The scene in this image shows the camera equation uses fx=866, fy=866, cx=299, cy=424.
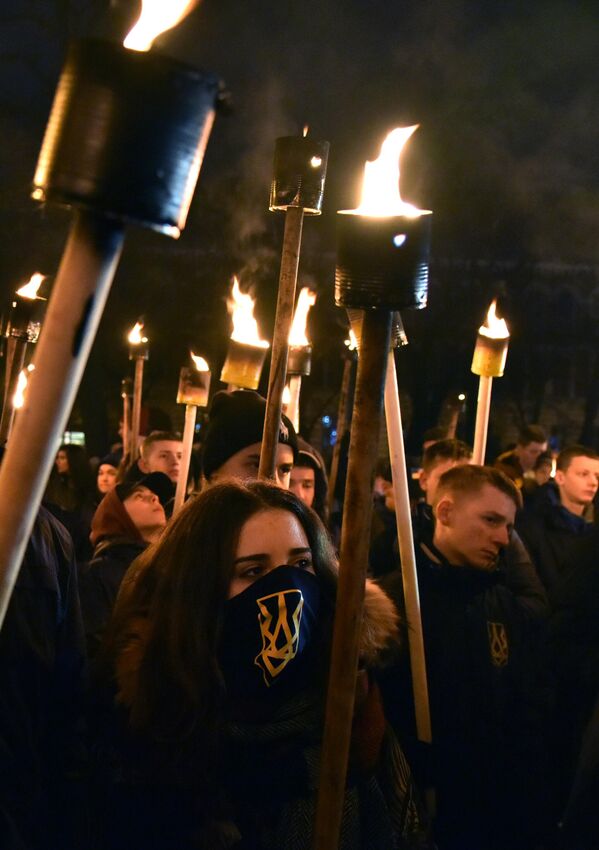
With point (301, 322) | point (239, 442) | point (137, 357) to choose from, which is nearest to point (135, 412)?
point (137, 357)

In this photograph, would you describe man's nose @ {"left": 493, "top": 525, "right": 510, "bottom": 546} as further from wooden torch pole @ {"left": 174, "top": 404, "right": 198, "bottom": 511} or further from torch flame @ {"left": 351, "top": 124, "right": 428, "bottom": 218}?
torch flame @ {"left": 351, "top": 124, "right": 428, "bottom": 218}

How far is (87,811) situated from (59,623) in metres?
0.46

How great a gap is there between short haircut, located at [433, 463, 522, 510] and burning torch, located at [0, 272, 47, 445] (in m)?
2.09

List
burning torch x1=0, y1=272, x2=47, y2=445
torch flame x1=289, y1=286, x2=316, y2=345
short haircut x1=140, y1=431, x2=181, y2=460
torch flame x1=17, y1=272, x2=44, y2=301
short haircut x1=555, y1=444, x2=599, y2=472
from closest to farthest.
A: burning torch x1=0, y1=272, x2=47, y2=445, torch flame x1=17, y1=272, x2=44, y2=301, torch flame x1=289, y1=286, x2=316, y2=345, short haircut x1=140, y1=431, x2=181, y2=460, short haircut x1=555, y1=444, x2=599, y2=472

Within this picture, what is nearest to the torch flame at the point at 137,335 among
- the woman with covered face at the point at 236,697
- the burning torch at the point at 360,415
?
the woman with covered face at the point at 236,697

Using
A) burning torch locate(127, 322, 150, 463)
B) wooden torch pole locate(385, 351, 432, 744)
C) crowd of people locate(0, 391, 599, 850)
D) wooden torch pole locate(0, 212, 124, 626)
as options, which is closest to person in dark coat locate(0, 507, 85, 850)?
crowd of people locate(0, 391, 599, 850)

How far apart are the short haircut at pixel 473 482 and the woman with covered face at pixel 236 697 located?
69.9 inches

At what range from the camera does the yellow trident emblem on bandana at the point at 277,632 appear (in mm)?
2023

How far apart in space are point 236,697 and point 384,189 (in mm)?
1208

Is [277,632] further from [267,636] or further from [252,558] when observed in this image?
[252,558]

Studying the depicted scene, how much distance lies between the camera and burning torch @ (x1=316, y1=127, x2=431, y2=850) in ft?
4.93

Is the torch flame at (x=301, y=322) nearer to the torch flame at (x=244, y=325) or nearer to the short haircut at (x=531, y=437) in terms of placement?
the torch flame at (x=244, y=325)

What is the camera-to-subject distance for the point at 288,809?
6.64ft

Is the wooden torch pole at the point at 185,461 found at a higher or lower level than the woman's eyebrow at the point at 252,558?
higher
